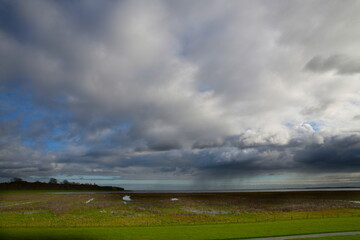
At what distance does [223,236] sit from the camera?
28.0 metres

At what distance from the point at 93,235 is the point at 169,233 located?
8818mm

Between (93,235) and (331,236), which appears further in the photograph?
(93,235)

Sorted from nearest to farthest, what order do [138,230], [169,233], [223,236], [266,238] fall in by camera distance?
[266,238]
[223,236]
[169,233]
[138,230]

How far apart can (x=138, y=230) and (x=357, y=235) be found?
25.1m

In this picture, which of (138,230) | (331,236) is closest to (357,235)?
(331,236)

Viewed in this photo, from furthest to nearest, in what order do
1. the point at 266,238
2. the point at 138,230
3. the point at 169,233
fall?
the point at 138,230 < the point at 169,233 < the point at 266,238

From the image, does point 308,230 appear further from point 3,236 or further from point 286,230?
point 3,236

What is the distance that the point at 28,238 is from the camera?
87.7ft

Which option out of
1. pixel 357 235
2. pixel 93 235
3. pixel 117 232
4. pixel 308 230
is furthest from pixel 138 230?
pixel 357 235

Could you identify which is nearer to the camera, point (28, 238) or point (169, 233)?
point (28, 238)

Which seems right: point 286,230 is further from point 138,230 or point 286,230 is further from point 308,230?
point 138,230

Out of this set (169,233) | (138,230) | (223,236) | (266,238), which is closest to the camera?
(266,238)

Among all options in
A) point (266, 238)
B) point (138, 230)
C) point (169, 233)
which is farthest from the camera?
point (138, 230)

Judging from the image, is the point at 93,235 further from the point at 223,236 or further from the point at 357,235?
the point at 357,235
